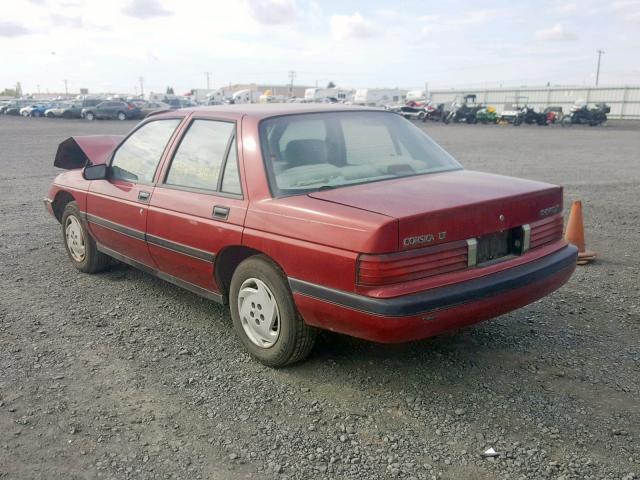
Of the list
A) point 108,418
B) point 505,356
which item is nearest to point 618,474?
point 505,356

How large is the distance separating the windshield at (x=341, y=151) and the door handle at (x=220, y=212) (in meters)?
0.39

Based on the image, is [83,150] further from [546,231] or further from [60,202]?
[546,231]

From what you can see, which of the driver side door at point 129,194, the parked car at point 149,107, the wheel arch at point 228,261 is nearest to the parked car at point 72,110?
the parked car at point 149,107

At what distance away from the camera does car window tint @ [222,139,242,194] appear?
12.6ft

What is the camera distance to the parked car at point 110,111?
4459 centimetres

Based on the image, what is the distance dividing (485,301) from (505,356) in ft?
2.59

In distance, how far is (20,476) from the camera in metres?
2.74

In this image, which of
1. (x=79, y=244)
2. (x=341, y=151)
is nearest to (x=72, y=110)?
(x=79, y=244)

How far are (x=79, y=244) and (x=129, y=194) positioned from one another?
1.34m

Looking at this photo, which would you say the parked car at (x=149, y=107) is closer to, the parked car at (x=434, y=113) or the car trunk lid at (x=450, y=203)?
the parked car at (x=434, y=113)

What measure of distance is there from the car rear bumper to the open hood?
3.70 m

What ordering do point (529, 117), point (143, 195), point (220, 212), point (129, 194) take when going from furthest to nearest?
1. point (529, 117)
2. point (129, 194)
3. point (143, 195)
4. point (220, 212)

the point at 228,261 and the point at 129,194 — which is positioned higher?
the point at 129,194

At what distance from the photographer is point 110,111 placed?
4475cm
